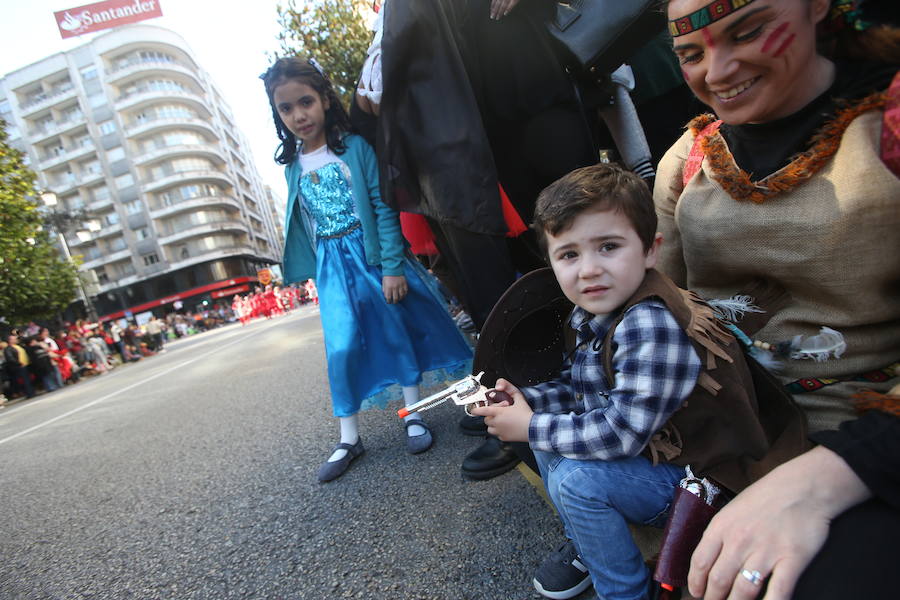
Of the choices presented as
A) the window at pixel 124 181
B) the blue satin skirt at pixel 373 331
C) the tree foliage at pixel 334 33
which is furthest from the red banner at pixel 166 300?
the blue satin skirt at pixel 373 331

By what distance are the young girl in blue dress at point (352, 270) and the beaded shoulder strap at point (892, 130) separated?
5.91 ft

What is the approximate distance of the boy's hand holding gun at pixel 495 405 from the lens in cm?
112

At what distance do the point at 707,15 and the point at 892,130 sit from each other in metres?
0.39

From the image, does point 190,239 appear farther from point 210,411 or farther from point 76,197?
point 210,411

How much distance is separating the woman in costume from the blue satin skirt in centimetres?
153

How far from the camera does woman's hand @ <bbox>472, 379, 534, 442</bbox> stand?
3.67 ft

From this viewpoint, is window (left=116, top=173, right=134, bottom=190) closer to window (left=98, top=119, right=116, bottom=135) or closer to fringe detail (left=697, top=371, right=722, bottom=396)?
window (left=98, top=119, right=116, bottom=135)

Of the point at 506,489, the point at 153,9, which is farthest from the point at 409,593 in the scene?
the point at 153,9

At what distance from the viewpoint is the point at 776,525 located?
67cm

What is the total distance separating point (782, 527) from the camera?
67 centimetres

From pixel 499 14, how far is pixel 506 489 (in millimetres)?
1726

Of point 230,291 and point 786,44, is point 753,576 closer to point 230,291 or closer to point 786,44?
point 786,44

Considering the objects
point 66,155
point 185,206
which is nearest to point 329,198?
point 185,206

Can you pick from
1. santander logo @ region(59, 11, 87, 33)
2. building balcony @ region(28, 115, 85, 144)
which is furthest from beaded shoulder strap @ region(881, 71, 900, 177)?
santander logo @ region(59, 11, 87, 33)
